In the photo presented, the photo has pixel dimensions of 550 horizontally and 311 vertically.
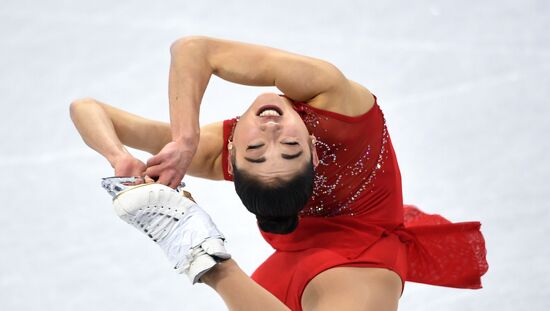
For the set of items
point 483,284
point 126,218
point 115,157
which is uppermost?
point 115,157

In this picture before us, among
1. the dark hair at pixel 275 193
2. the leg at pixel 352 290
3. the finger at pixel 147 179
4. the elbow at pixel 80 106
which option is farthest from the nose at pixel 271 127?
the elbow at pixel 80 106

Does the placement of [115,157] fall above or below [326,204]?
above

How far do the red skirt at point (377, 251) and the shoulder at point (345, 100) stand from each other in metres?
0.43

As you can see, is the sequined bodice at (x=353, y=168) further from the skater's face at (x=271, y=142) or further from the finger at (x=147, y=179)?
the finger at (x=147, y=179)

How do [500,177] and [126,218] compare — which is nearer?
[126,218]

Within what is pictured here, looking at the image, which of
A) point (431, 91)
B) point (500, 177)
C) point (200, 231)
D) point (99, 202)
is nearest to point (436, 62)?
point (431, 91)

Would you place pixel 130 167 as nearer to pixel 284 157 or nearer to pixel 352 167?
pixel 284 157

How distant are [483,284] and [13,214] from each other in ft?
6.93

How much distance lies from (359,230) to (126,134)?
0.91 meters

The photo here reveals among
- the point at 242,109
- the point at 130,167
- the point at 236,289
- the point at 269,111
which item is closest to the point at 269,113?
the point at 269,111

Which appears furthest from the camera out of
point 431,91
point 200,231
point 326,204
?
point 431,91

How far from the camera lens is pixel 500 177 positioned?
16.3 ft

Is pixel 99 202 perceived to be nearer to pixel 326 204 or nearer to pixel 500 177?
pixel 326 204

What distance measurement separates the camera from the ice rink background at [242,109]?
451 cm
